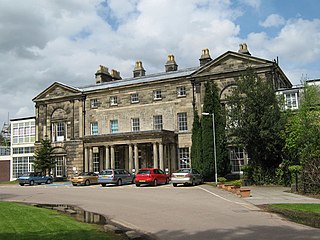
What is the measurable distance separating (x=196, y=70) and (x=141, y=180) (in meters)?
15.2

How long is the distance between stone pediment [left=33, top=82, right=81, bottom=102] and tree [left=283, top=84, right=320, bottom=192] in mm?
28238

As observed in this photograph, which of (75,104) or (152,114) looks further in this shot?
(75,104)

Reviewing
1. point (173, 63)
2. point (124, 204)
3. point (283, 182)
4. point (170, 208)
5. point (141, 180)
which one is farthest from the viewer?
point (173, 63)

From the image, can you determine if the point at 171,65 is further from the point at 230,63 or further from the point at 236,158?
the point at 236,158

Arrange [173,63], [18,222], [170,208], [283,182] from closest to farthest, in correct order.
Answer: [18,222] < [170,208] < [283,182] < [173,63]

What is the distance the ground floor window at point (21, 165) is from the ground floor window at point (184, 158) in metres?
22.6

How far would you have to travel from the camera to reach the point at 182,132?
132ft

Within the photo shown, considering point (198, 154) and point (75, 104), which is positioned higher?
point (75, 104)

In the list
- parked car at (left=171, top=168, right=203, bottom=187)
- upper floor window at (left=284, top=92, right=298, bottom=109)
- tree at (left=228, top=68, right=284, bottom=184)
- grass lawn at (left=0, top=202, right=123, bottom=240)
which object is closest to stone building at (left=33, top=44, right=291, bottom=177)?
upper floor window at (left=284, top=92, right=298, bottom=109)

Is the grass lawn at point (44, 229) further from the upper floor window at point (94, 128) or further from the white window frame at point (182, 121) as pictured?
the upper floor window at point (94, 128)

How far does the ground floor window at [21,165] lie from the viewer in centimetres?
5109

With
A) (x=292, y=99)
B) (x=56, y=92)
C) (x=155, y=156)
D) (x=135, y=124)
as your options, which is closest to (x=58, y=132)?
(x=56, y=92)

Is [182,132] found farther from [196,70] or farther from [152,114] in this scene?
[196,70]

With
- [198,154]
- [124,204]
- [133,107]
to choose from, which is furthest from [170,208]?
[133,107]
